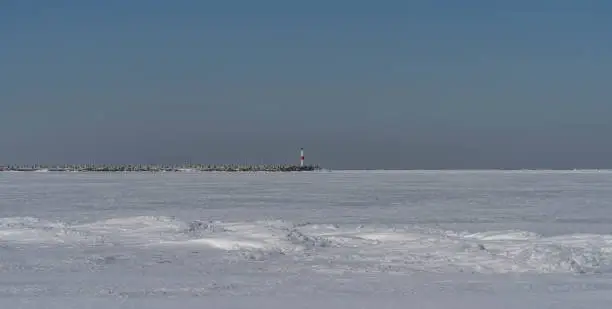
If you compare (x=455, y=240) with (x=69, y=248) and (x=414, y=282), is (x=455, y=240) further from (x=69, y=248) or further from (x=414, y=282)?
(x=69, y=248)

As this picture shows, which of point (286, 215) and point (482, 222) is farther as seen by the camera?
point (286, 215)

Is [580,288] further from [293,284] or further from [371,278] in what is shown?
[293,284]

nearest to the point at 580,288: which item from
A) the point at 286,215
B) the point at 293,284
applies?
the point at 293,284

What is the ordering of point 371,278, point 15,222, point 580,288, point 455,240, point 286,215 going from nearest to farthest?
point 580,288
point 371,278
point 455,240
point 15,222
point 286,215

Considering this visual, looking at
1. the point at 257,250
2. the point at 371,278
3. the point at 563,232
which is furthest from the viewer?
the point at 563,232

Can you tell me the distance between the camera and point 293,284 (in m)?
7.34

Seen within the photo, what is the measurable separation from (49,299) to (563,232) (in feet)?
30.4

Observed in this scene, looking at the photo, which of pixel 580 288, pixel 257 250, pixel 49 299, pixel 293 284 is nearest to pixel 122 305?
pixel 49 299

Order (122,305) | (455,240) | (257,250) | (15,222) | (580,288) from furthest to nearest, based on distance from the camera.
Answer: (15,222), (455,240), (257,250), (580,288), (122,305)

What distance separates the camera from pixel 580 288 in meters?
7.14

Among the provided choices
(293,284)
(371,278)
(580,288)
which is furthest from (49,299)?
(580,288)

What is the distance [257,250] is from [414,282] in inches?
122

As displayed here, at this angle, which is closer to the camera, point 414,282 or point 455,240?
point 414,282

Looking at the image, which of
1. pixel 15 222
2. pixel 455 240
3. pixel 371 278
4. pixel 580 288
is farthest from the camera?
pixel 15 222
